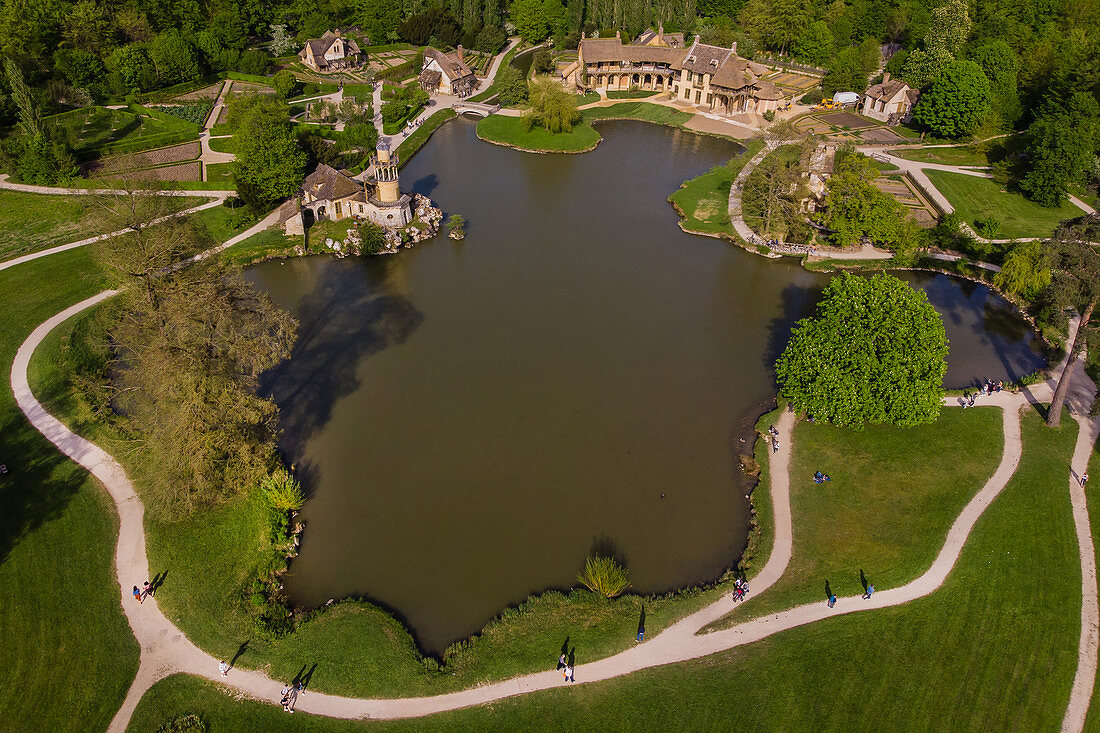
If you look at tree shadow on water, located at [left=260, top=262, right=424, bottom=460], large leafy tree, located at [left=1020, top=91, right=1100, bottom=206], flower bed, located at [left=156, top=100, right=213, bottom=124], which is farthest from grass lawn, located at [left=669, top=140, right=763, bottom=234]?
flower bed, located at [left=156, top=100, right=213, bottom=124]

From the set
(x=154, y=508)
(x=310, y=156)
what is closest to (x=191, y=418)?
(x=154, y=508)

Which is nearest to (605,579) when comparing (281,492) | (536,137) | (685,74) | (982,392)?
(281,492)

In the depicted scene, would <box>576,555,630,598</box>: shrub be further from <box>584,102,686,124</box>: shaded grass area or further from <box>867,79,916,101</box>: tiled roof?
<box>867,79,916,101</box>: tiled roof

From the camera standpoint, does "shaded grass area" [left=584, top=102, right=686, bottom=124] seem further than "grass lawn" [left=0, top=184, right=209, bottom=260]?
Yes

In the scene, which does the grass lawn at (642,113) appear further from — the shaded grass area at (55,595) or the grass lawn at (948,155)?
the shaded grass area at (55,595)

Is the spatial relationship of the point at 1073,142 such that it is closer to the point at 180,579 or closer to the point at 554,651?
the point at 554,651

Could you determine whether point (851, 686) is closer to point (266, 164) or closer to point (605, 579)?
point (605, 579)
